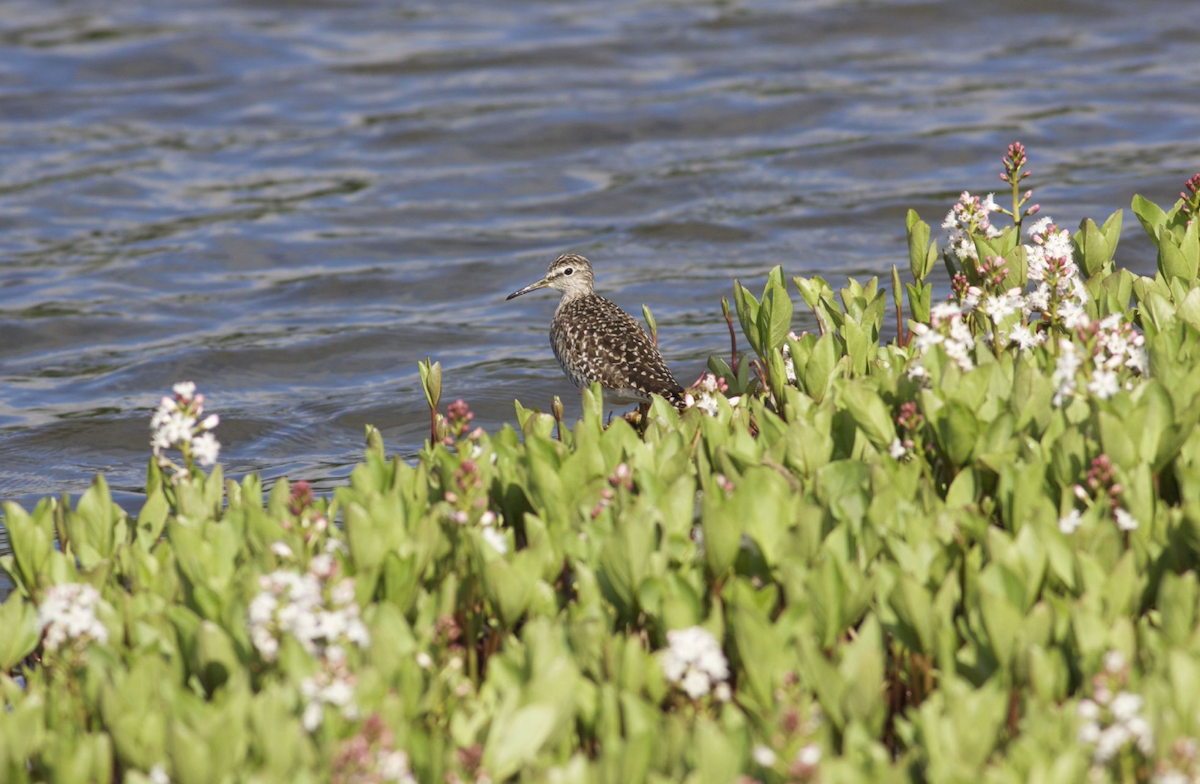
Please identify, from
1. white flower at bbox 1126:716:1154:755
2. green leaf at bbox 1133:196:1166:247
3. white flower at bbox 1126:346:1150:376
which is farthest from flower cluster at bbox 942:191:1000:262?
white flower at bbox 1126:716:1154:755

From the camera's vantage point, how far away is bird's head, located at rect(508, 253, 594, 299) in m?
10.5

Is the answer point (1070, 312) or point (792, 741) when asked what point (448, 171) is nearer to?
point (1070, 312)

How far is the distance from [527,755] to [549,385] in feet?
24.9

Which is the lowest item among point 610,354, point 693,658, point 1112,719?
point 610,354

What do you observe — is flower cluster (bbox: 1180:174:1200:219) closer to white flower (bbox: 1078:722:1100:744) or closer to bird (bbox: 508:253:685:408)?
bird (bbox: 508:253:685:408)

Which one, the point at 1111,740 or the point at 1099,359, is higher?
the point at 1099,359

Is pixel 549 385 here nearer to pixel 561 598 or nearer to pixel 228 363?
pixel 228 363

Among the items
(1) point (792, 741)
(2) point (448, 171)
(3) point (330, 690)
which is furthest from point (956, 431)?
(2) point (448, 171)

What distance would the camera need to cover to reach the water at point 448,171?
10883mm

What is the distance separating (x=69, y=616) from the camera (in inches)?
132

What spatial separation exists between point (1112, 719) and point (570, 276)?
7862 millimetres

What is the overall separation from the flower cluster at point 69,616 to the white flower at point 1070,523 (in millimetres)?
2360

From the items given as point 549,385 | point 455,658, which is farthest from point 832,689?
→ point 549,385

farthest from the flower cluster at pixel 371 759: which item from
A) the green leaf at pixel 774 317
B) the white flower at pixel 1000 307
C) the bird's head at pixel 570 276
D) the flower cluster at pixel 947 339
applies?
the bird's head at pixel 570 276
